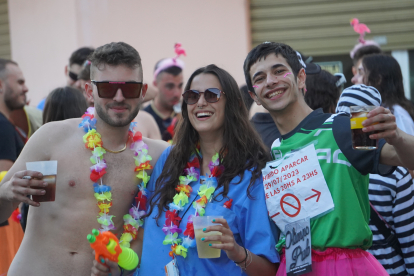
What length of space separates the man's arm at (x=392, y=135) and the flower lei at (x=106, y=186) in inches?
57.3

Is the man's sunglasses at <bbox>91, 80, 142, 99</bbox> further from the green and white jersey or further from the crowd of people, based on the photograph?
the green and white jersey

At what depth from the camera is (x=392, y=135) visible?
2021mm

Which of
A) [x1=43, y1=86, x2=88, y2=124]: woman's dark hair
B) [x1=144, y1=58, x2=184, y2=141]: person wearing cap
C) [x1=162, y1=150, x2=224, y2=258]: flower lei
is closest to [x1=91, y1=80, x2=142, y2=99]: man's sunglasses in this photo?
[x1=162, y1=150, x2=224, y2=258]: flower lei

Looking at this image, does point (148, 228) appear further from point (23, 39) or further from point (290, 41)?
point (23, 39)

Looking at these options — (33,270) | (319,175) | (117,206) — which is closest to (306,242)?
(319,175)

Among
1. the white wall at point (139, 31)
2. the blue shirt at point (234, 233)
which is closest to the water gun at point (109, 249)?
the blue shirt at point (234, 233)

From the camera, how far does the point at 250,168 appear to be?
2711 millimetres

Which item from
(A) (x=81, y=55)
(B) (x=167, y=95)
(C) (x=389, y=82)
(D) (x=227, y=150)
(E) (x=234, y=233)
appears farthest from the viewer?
(B) (x=167, y=95)

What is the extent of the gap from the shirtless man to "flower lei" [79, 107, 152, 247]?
0.04m

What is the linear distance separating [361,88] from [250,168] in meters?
0.85

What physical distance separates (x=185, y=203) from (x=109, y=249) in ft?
1.76

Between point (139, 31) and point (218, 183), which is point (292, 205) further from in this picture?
point (139, 31)

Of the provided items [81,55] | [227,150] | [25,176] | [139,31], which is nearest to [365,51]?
[227,150]

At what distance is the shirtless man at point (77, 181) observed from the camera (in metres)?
2.72
